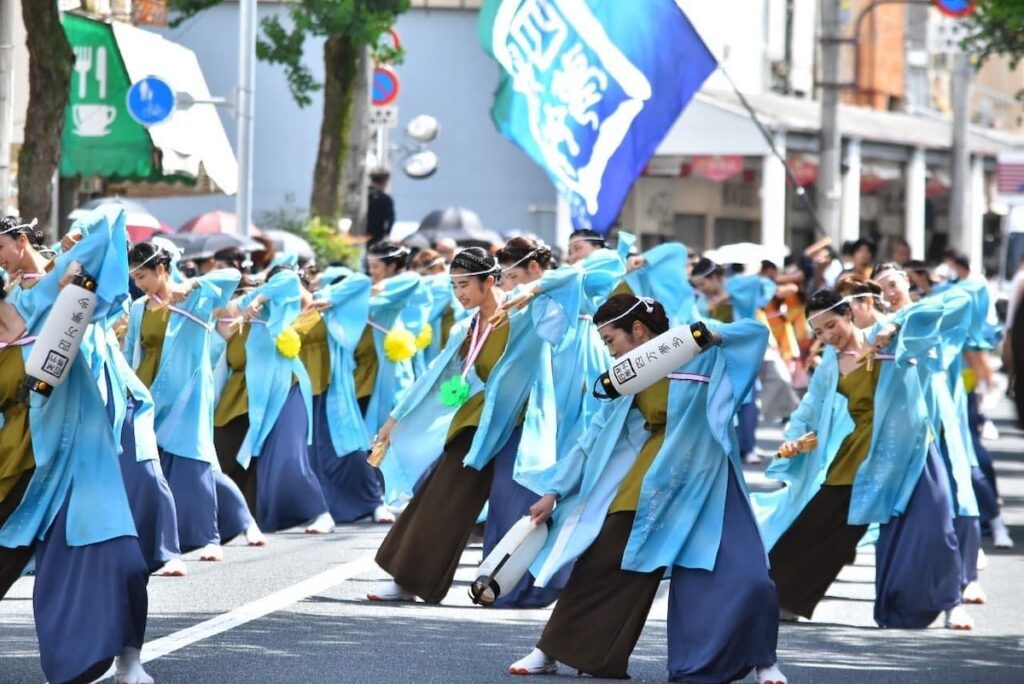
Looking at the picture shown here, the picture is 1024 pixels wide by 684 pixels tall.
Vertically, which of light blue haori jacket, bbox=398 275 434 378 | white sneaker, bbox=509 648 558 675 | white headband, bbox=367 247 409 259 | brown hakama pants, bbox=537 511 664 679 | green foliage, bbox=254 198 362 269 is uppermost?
green foliage, bbox=254 198 362 269

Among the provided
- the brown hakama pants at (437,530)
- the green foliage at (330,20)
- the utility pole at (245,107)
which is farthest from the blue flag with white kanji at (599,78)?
the green foliage at (330,20)

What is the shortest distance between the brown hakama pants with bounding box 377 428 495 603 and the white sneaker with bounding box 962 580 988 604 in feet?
7.79

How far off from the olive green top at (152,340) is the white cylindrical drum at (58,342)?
4653mm

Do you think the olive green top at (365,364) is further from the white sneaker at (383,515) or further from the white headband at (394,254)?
the white sneaker at (383,515)

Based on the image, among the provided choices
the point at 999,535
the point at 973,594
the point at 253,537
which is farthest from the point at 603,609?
the point at 999,535

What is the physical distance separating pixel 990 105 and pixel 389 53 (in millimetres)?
38035

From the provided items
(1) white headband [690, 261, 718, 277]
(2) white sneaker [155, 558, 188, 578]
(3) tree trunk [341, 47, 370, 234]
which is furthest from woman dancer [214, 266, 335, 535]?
(3) tree trunk [341, 47, 370, 234]

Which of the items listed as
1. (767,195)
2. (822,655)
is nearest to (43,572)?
(822,655)

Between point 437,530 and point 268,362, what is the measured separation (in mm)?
3887

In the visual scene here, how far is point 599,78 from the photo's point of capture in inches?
555

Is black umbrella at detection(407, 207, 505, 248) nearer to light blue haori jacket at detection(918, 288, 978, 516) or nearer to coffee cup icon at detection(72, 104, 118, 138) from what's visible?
coffee cup icon at detection(72, 104, 118, 138)

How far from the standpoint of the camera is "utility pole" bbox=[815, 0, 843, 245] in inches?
1125

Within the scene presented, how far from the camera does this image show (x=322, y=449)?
50.2 ft

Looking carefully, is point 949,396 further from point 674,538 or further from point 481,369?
point 674,538
